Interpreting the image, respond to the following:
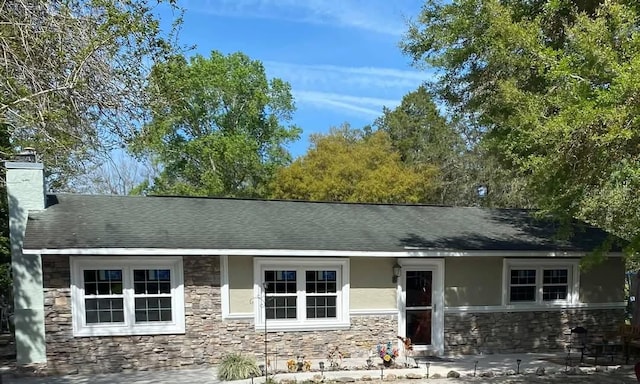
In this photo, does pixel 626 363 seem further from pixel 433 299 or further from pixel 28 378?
pixel 28 378

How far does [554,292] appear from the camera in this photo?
1146 cm

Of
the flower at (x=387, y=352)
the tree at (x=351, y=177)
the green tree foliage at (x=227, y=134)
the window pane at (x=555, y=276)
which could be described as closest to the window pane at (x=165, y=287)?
the flower at (x=387, y=352)

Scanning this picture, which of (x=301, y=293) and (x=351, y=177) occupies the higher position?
(x=351, y=177)

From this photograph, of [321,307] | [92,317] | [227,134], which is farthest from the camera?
[227,134]

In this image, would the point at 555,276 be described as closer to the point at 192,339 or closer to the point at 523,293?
the point at 523,293

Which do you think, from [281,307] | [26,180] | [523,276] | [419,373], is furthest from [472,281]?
→ [26,180]

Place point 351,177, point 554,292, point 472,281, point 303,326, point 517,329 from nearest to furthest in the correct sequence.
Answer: point 303,326
point 472,281
point 517,329
point 554,292
point 351,177

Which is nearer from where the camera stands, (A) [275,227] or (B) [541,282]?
(A) [275,227]

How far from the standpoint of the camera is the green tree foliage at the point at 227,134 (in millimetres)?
26719

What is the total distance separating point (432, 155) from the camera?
29516 millimetres

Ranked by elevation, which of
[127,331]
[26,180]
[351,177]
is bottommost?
[127,331]

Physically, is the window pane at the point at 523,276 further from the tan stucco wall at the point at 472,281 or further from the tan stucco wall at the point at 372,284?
the tan stucco wall at the point at 372,284

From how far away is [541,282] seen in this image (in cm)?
1132

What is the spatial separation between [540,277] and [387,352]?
4.44 meters
